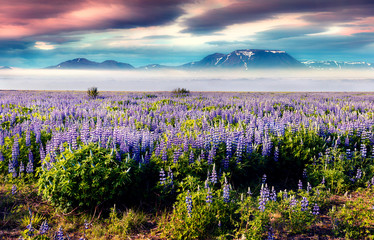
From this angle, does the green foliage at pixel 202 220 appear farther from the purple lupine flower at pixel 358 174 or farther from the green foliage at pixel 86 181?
the purple lupine flower at pixel 358 174

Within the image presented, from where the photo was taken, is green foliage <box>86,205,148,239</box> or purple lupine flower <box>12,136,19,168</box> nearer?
green foliage <box>86,205,148,239</box>

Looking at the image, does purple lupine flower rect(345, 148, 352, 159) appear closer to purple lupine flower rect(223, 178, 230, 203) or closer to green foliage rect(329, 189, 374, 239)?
green foliage rect(329, 189, 374, 239)

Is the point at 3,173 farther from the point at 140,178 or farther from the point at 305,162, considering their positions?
the point at 305,162

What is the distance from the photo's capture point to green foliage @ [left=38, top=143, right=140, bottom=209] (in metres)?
5.18

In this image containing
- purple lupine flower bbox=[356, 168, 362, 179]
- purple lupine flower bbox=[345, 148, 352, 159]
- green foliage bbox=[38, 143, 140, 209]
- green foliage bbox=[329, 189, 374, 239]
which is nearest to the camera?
green foliage bbox=[329, 189, 374, 239]

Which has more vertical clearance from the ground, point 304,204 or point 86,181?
point 86,181

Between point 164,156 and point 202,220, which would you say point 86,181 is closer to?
point 164,156

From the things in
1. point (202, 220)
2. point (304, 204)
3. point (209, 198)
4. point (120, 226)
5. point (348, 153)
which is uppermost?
point (348, 153)

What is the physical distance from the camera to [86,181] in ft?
17.0

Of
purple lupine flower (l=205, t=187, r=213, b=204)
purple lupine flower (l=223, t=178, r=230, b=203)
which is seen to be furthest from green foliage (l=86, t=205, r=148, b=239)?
purple lupine flower (l=223, t=178, r=230, b=203)

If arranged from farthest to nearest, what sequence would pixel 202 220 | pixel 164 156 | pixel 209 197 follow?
pixel 164 156, pixel 209 197, pixel 202 220

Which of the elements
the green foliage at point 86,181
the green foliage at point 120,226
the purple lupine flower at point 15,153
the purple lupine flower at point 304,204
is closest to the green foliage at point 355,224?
the purple lupine flower at point 304,204

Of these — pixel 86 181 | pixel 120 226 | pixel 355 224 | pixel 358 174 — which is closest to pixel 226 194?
pixel 120 226

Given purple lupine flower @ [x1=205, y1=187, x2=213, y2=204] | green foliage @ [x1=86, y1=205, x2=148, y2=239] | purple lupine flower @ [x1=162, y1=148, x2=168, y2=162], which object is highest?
purple lupine flower @ [x1=162, y1=148, x2=168, y2=162]
